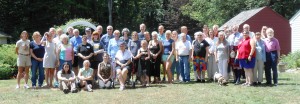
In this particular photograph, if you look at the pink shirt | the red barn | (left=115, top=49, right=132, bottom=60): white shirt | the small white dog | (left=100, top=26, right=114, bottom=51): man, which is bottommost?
the small white dog

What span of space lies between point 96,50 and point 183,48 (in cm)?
249

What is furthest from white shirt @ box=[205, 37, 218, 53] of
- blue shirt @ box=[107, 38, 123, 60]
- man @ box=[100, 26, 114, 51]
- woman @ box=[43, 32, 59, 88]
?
woman @ box=[43, 32, 59, 88]

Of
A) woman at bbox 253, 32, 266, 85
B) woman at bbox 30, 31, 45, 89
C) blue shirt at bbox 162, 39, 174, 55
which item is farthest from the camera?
blue shirt at bbox 162, 39, 174, 55

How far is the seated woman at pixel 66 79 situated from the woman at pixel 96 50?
922 millimetres

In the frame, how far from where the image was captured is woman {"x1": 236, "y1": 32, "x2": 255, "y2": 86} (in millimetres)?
10327

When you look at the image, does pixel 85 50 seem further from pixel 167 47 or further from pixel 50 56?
pixel 167 47

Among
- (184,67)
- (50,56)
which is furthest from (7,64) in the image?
(184,67)

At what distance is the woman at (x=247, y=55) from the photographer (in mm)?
10327

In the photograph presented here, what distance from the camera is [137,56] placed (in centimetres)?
1104

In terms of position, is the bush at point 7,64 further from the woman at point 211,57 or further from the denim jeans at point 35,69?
the woman at point 211,57

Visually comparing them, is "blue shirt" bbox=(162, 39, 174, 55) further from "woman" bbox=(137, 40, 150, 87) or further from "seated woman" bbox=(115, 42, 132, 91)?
"seated woman" bbox=(115, 42, 132, 91)

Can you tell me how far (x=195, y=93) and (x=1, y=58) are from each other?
1022 centimetres

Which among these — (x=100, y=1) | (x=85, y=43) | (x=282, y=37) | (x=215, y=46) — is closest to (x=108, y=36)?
(x=85, y=43)

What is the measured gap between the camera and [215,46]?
37.5 ft
